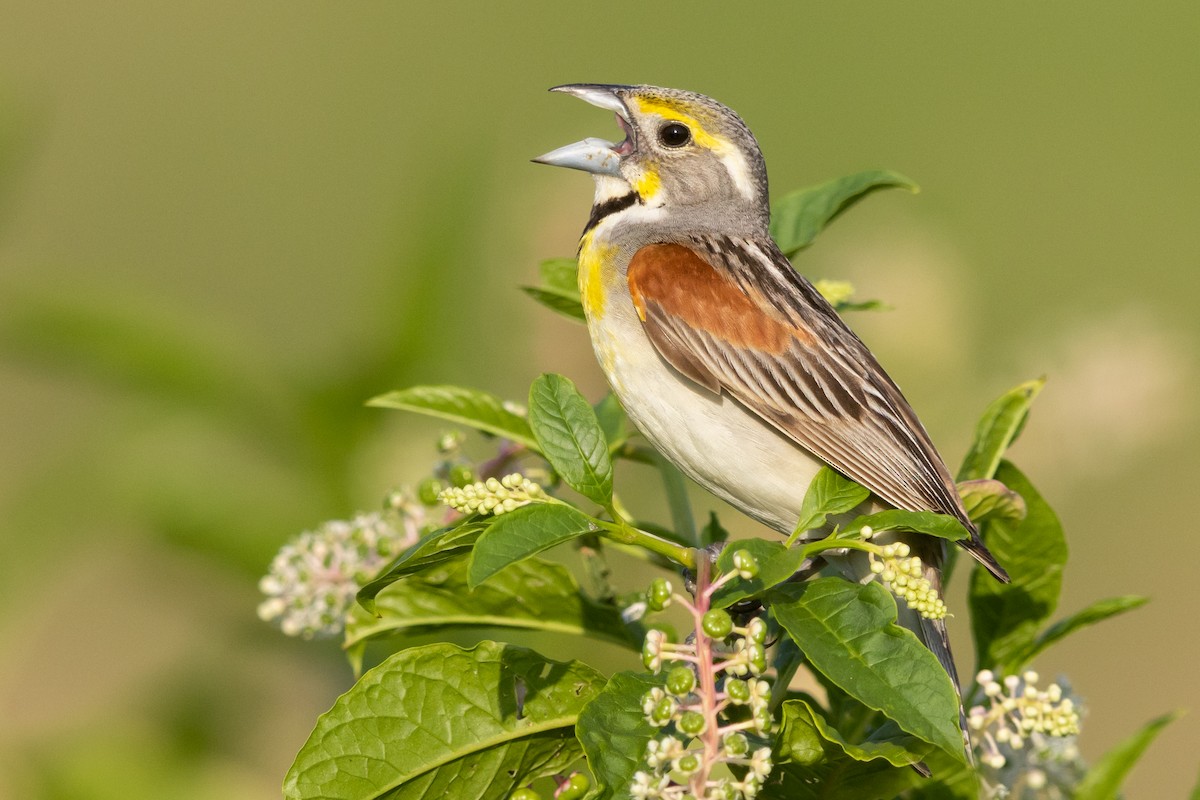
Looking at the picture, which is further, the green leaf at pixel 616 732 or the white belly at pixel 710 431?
the white belly at pixel 710 431

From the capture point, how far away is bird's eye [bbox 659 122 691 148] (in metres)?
3.61

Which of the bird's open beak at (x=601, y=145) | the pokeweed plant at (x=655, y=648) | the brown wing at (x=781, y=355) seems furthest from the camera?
the bird's open beak at (x=601, y=145)

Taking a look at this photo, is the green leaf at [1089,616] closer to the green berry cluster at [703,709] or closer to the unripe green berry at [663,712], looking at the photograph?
the green berry cluster at [703,709]

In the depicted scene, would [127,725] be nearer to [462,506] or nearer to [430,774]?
[430,774]

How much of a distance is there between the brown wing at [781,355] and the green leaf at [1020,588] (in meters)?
0.36

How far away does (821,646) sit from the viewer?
1990 mm

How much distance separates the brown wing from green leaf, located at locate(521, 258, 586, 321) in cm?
14

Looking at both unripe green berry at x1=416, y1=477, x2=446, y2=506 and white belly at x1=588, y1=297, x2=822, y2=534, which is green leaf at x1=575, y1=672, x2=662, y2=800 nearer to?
unripe green berry at x1=416, y1=477, x2=446, y2=506

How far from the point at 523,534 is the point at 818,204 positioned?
4.49 ft

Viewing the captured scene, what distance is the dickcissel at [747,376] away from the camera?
10.2 feet

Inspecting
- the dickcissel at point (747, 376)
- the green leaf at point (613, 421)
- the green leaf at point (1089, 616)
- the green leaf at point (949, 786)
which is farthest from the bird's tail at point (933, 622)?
the green leaf at point (613, 421)

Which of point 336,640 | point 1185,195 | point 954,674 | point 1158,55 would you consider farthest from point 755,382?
point 1158,55

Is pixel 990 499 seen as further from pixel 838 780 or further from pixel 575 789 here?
pixel 575 789

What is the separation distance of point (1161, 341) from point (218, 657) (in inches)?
125
